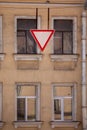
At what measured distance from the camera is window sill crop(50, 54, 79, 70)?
1221 centimetres

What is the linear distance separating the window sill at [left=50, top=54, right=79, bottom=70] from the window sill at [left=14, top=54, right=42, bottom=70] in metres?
0.49

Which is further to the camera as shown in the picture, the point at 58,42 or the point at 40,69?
the point at 58,42

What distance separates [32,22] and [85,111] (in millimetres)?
3006

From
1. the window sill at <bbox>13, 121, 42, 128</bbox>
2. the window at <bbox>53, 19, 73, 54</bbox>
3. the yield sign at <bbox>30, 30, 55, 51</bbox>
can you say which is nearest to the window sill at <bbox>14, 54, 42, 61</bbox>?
the window at <bbox>53, 19, 73, 54</bbox>

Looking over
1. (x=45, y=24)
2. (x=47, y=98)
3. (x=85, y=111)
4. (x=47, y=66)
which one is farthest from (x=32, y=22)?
(x=85, y=111)

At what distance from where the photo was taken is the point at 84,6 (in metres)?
12.1

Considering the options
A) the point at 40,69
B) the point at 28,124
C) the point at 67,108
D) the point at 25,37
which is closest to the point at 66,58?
the point at 40,69

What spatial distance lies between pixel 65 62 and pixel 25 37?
1383 mm

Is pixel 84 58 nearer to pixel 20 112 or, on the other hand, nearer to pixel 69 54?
pixel 69 54

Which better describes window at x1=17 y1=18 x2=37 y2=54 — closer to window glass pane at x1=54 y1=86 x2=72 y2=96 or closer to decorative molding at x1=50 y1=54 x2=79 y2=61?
decorative molding at x1=50 y1=54 x2=79 y2=61

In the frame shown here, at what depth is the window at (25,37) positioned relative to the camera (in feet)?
40.4

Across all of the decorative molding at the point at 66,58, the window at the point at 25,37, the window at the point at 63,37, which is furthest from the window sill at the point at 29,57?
the window at the point at 63,37

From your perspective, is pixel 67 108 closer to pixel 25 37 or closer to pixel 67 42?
pixel 67 42

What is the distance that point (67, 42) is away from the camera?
12445mm
